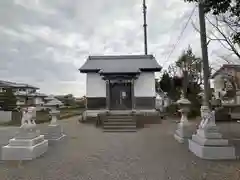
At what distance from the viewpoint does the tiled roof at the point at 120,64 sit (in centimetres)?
2084

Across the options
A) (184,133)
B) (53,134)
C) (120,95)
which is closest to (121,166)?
(184,133)

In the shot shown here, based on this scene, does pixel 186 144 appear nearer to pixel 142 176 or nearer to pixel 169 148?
pixel 169 148

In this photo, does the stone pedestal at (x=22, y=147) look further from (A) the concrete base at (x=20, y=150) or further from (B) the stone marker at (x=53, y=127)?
(B) the stone marker at (x=53, y=127)

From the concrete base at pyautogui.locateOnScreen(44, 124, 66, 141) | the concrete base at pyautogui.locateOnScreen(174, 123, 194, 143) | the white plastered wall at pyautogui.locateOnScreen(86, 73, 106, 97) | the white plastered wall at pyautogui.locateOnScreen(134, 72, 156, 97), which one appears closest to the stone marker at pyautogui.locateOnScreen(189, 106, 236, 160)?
the concrete base at pyautogui.locateOnScreen(174, 123, 194, 143)

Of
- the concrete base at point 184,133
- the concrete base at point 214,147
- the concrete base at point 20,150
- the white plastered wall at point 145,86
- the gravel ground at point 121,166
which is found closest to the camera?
the gravel ground at point 121,166

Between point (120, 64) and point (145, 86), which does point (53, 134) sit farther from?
point (120, 64)

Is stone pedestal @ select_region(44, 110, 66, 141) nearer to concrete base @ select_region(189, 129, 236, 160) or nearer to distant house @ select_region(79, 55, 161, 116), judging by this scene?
concrete base @ select_region(189, 129, 236, 160)

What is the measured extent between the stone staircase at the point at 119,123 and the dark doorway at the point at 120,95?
8.32 feet

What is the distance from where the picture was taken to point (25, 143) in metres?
7.53

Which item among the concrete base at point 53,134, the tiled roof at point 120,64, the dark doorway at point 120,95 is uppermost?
the tiled roof at point 120,64

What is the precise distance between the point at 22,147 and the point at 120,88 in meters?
13.8

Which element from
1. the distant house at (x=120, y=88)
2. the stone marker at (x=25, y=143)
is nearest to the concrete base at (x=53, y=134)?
the stone marker at (x=25, y=143)

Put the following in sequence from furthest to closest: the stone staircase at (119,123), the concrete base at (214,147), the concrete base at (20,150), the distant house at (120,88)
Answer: the distant house at (120,88) < the stone staircase at (119,123) < the concrete base at (20,150) < the concrete base at (214,147)

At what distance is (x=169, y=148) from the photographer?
919 centimetres
